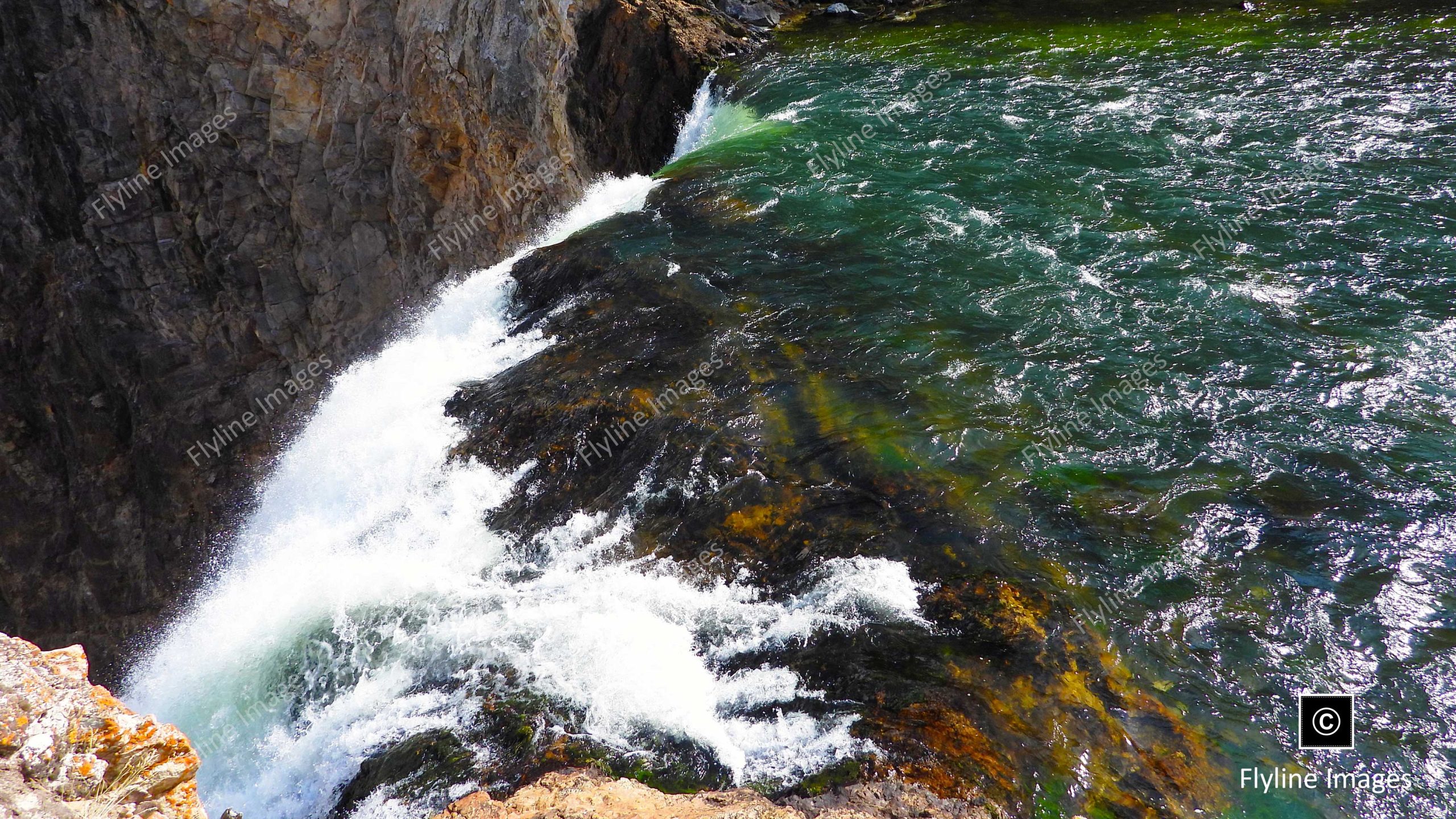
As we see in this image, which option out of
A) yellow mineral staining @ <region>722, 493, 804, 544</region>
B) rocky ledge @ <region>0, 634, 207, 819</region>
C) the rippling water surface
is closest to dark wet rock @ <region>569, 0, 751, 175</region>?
the rippling water surface

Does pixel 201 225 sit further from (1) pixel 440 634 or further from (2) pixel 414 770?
(2) pixel 414 770

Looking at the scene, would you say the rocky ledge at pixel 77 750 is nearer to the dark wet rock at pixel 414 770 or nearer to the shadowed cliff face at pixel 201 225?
the dark wet rock at pixel 414 770

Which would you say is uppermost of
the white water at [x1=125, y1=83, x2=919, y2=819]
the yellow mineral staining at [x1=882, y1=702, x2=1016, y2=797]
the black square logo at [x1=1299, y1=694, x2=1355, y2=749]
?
the white water at [x1=125, y1=83, x2=919, y2=819]

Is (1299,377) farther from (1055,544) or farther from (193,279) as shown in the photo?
(193,279)

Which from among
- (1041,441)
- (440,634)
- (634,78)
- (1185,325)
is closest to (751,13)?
(634,78)

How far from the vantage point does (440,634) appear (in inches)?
261

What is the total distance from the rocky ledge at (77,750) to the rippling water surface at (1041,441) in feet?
6.11

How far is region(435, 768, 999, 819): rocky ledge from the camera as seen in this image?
438 cm

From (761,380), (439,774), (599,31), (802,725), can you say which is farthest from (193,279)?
(802,725)

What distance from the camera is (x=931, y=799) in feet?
14.9

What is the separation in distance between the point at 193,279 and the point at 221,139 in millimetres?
2450

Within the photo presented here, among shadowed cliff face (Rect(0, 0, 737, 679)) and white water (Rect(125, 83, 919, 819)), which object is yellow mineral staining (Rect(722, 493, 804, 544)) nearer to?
white water (Rect(125, 83, 919, 819))

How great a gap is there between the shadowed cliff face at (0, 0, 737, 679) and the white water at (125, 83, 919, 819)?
4.30 metres

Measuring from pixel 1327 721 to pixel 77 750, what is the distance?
6.34 metres
